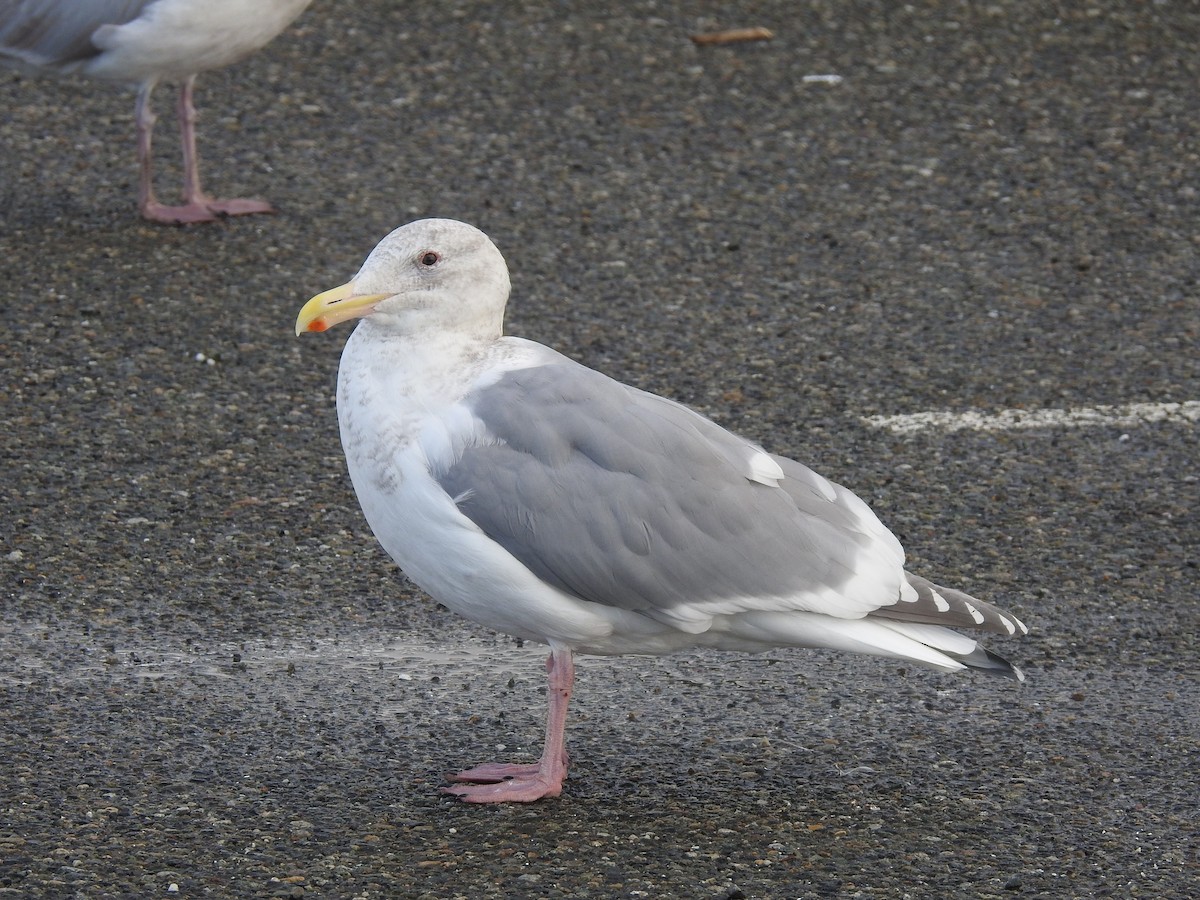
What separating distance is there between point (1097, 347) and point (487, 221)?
96.4 inches

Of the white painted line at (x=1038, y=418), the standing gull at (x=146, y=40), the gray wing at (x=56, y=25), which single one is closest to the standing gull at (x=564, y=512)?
the white painted line at (x=1038, y=418)

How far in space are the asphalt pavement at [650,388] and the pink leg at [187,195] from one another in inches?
4.2

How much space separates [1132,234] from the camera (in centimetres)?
699

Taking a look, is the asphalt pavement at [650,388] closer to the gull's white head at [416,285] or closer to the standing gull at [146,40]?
the standing gull at [146,40]

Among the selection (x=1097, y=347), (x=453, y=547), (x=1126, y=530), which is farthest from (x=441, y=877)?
(x=1097, y=347)

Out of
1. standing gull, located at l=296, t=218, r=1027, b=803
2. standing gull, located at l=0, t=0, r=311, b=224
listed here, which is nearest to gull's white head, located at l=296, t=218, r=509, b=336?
standing gull, located at l=296, t=218, r=1027, b=803

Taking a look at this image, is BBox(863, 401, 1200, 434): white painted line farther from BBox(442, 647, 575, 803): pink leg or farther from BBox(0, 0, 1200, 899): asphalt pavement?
BBox(442, 647, 575, 803): pink leg

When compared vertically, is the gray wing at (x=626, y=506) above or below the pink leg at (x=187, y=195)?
above

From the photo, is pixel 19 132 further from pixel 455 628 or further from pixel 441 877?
pixel 441 877

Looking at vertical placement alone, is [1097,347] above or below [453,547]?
below

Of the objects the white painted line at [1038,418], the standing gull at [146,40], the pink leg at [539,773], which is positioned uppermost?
the standing gull at [146,40]

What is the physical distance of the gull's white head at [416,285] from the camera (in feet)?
12.3

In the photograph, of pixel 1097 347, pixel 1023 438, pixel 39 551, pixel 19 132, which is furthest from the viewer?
pixel 19 132

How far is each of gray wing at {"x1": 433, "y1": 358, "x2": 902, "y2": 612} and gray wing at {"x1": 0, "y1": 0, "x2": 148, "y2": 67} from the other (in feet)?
12.5
